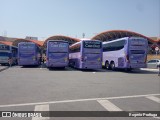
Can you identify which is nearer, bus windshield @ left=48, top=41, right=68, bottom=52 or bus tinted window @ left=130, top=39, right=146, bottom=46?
bus tinted window @ left=130, top=39, right=146, bottom=46

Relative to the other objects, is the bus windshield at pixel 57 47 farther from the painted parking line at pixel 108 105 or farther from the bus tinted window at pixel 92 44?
the painted parking line at pixel 108 105

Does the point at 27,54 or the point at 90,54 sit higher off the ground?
the point at 27,54

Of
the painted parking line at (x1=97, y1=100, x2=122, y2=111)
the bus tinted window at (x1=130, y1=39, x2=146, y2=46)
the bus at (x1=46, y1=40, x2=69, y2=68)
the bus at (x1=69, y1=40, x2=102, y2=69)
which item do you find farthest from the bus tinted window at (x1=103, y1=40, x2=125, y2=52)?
the painted parking line at (x1=97, y1=100, x2=122, y2=111)

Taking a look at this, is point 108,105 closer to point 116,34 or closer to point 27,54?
point 27,54

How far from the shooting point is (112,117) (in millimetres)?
6691

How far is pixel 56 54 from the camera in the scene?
25891 millimetres

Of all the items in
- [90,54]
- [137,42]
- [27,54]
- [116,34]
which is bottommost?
[90,54]

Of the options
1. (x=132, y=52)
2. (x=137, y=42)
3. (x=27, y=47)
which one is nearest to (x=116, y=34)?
(x=27, y=47)

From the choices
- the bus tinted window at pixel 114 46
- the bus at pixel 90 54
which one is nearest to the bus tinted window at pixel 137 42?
the bus tinted window at pixel 114 46

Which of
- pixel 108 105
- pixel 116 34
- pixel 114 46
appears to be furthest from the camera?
pixel 116 34

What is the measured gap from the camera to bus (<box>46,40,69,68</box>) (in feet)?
84.6

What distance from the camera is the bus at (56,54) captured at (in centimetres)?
2580

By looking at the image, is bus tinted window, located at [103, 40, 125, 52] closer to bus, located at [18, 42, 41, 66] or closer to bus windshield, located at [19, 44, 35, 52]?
bus, located at [18, 42, 41, 66]

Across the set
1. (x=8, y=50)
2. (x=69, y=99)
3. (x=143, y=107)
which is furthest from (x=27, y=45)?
(x=143, y=107)
